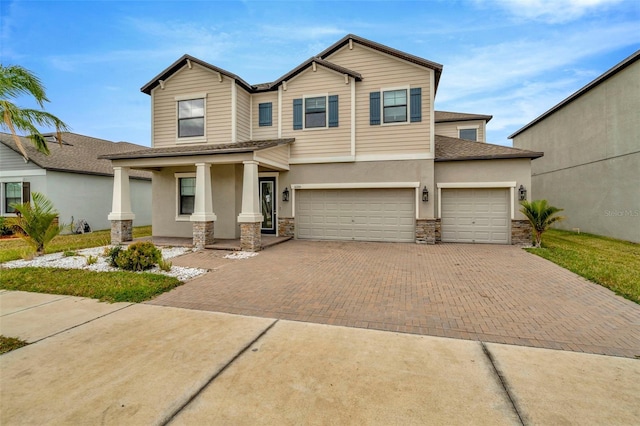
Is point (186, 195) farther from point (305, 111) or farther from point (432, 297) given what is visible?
point (432, 297)

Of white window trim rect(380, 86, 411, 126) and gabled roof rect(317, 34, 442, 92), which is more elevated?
gabled roof rect(317, 34, 442, 92)

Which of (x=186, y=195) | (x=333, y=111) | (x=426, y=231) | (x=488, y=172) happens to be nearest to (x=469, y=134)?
(x=488, y=172)

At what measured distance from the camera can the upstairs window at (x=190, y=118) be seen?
13.4m

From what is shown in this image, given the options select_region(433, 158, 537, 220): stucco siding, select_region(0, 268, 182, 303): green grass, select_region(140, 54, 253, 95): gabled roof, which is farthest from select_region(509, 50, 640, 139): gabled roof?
select_region(0, 268, 182, 303): green grass

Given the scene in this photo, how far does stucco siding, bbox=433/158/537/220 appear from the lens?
38.5 feet

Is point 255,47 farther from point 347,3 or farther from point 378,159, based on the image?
point 378,159

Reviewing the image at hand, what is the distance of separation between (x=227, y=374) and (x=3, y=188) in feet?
68.9

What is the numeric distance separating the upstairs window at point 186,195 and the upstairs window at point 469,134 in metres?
17.4

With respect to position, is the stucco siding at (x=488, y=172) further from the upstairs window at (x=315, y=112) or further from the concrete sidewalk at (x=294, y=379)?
the concrete sidewalk at (x=294, y=379)

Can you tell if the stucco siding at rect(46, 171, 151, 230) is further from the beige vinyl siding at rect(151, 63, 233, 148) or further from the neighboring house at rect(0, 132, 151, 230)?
the beige vinyl siding at rect(151, 63, 233, 148)

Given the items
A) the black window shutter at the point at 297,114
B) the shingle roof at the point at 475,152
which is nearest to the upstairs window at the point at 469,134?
the shingle roof at the point at 475,152

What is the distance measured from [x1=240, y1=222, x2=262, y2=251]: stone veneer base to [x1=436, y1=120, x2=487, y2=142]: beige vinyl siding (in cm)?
1570

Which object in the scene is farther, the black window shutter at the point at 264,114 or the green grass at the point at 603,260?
the black window shutter at the point at 264,114

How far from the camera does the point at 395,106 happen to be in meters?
12.4
